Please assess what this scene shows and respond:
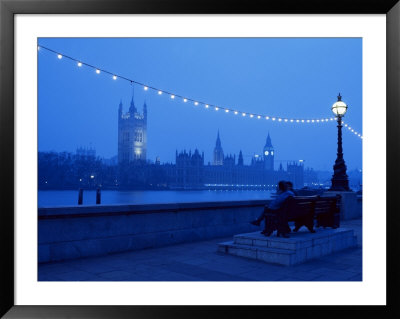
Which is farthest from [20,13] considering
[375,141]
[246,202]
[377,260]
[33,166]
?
[246,202]

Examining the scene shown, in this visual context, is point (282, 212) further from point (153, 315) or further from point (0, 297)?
point (0, 297)

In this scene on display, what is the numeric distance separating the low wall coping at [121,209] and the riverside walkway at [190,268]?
0.78 metres

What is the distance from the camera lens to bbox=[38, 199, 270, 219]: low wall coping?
5645 mm

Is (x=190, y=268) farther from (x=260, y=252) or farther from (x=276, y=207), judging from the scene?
(x=276, y=207)

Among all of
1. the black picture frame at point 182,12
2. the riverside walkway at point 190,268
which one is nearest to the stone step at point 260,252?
the riverside walkway at point 190,268

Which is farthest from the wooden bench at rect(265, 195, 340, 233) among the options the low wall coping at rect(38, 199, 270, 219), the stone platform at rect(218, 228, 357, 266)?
the low wall coping at rect(38, 199, 270, 219)

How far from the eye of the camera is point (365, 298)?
12.1ft

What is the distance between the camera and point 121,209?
6.47 meters

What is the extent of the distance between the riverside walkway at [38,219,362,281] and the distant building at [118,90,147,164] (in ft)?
287

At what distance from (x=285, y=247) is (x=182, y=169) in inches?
3850

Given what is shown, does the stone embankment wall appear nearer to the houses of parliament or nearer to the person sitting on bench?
the person sitting on bench

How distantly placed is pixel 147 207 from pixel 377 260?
14.5ft

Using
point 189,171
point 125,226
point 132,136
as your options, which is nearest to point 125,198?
point 132,136

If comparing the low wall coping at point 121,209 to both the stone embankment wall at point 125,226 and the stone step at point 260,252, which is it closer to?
the stone embankment wall at point 125,226
